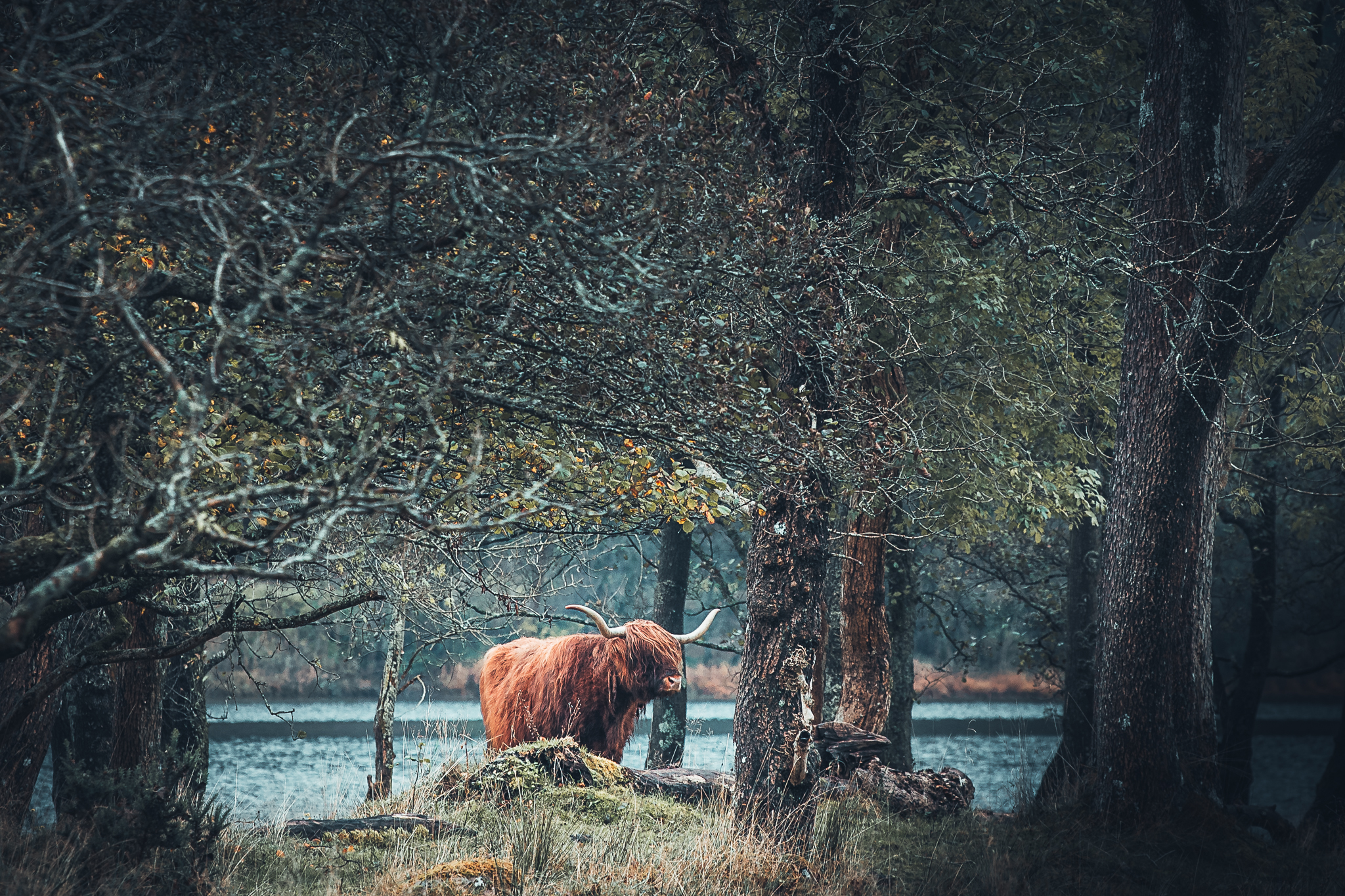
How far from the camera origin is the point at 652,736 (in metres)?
16.1

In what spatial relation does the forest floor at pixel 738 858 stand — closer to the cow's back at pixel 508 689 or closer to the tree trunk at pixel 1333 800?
the tree trunk at pixel 1333 800

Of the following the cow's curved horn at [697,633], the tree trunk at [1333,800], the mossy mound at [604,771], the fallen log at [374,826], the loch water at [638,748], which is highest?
the cow's curved horn at [697,633]

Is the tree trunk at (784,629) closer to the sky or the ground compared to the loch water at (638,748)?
closer to the sky

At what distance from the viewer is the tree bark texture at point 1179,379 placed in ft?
26.5

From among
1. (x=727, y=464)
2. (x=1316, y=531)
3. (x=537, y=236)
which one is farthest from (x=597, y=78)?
(x=1316, y=531)

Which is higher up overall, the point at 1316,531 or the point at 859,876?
the point at 1316,531

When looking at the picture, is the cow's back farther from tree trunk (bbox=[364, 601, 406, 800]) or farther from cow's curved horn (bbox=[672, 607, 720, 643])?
cow's curved horn (bbox=[672, 607, 720, 643])

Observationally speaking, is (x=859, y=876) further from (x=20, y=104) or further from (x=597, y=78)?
(x=20, y=104)

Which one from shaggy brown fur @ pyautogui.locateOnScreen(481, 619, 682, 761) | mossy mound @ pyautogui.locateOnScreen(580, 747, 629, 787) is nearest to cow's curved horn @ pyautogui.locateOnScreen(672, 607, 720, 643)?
shaggy brown fur @ pyautogui.locateOnScreen(481, 619, 682, 761)

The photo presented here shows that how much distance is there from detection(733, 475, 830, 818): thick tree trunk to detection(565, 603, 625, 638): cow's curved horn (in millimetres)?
3093

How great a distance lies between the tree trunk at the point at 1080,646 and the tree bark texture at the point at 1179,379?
4.18m

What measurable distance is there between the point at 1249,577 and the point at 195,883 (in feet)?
54.0

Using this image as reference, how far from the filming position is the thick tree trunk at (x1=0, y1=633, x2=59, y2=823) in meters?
7.80

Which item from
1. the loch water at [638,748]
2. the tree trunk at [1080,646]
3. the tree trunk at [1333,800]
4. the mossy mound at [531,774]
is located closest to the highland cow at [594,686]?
the loch water at [638,748]
